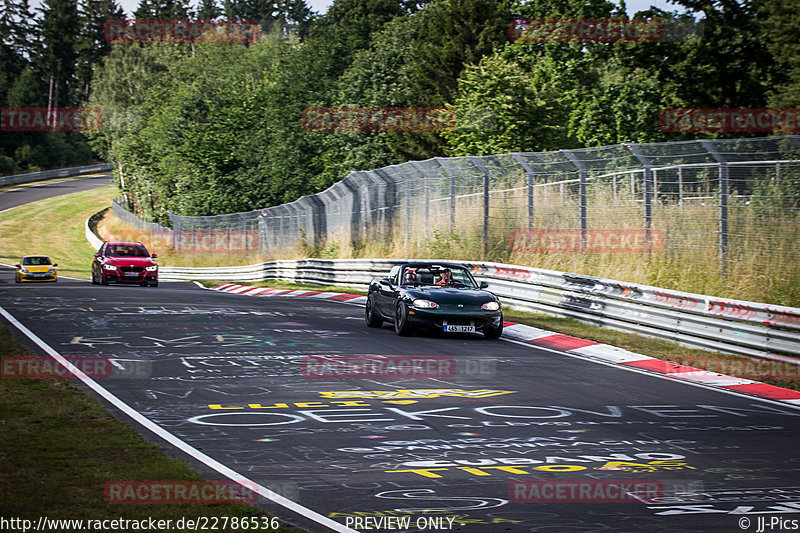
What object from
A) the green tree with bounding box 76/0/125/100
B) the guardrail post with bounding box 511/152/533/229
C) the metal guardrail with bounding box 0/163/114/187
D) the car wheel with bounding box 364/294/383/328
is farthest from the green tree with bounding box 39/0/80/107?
the car wheel with bounding box 364/294/383/328

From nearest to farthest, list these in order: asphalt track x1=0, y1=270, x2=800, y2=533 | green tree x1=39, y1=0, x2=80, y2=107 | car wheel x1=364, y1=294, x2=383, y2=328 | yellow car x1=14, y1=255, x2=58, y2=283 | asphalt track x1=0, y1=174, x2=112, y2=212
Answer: asphalt track x1=0, y1=270, x2=800, y2=533, car wheel x1=364, y1=294, x2=383, y2=328, yellow car x1=14, y1=255, x2=58, y2=283, asphalt track x1=0, y1=174, x2=112, y2=212, green tree x1=39, y1=0, x2=80, y2=107

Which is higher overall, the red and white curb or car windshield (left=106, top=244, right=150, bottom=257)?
car windshield (left=106, top=244, right=150, bottom=257)

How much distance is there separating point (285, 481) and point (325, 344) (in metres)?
8.06

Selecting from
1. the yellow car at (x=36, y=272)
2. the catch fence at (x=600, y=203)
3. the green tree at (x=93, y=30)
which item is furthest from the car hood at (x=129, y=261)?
the green tree at (x=93, y=30)

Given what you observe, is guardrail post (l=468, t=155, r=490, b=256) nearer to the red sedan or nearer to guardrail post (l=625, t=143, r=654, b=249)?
guardrail post (l=625, t=143, r=654, b=249)

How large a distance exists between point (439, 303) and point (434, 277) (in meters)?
1.26

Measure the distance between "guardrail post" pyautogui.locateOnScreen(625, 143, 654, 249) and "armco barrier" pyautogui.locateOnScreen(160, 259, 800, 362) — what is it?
1.83 meters

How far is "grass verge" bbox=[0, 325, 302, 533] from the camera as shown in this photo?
18.8ft

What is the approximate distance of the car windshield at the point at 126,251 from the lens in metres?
30.8

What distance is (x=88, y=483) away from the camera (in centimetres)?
641

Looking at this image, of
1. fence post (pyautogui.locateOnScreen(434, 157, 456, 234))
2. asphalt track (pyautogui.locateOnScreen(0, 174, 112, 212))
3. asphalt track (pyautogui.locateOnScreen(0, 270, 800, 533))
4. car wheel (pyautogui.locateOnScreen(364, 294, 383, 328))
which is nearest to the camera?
asphalt track (pyautogui.locateOnScreen(0, 270, 800, 533))

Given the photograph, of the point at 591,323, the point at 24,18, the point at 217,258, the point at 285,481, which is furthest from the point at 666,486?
the point at 24,18

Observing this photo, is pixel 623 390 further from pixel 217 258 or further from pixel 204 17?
pixel 204 17

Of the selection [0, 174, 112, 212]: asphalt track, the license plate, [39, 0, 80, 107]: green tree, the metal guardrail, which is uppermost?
[39, 0, 80, 107]: green tree
